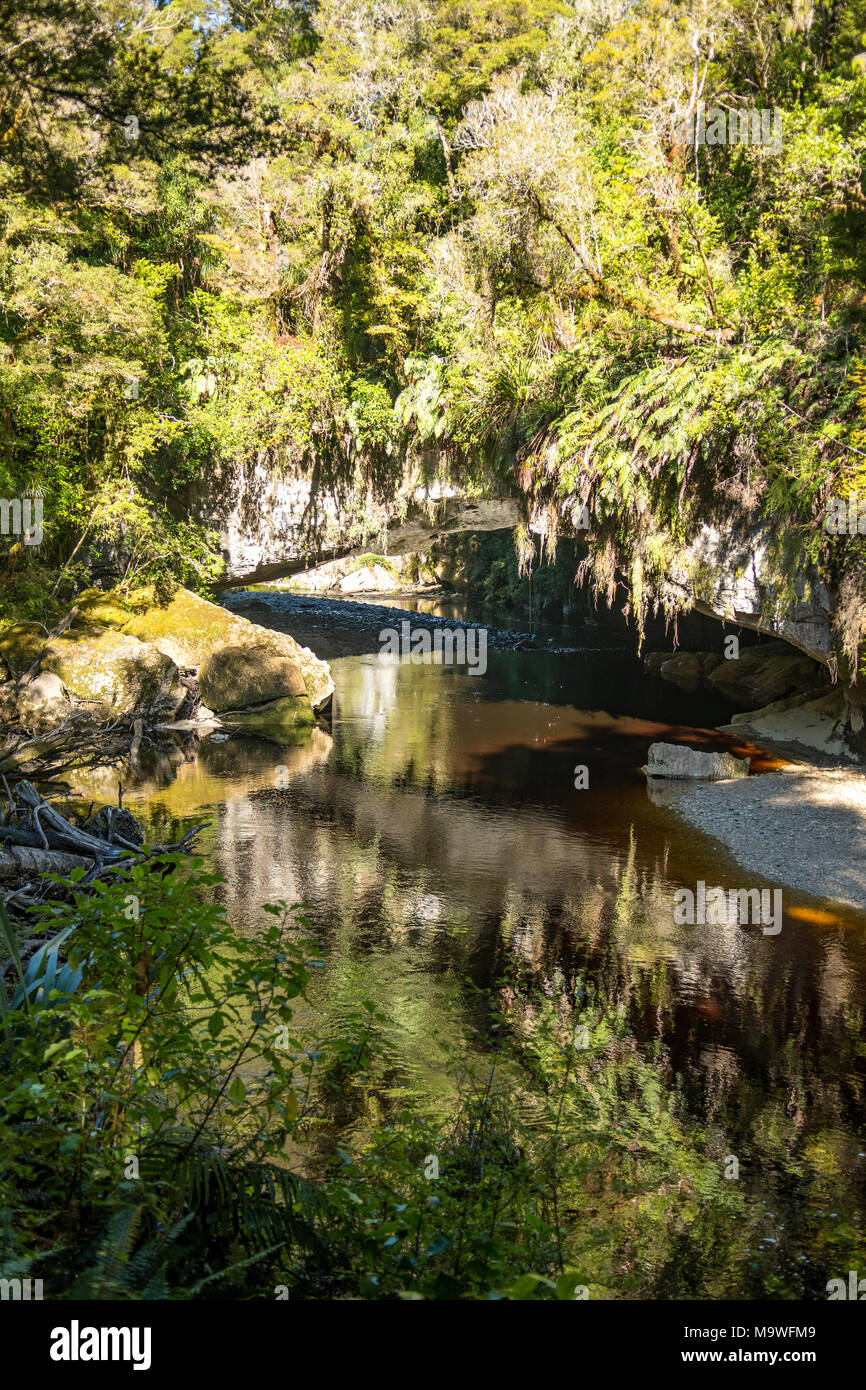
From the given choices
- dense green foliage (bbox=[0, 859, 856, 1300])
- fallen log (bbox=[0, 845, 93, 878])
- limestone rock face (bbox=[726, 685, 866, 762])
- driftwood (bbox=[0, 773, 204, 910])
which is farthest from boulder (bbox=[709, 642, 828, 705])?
fallen log (bbox=[0, 845, 93, 878])

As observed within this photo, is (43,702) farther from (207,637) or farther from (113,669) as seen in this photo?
(207,637)

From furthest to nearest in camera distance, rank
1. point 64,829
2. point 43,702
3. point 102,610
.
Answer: point 102,610
point 43,702
point 64,829

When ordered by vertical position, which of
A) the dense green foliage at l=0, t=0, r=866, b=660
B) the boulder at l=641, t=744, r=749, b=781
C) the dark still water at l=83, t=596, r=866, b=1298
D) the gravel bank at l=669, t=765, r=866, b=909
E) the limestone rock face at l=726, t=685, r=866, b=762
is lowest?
the dark still water at l=83, t=596, r=866, b=1298

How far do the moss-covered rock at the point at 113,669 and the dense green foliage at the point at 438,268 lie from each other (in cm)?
167

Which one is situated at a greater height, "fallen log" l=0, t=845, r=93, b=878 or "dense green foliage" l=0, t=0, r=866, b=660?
"dense green foliage" l=0, t=0, r=866, b=660

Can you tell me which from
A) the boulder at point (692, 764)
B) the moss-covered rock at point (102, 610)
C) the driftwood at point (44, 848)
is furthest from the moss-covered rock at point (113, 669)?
the driftwood at point (44, 848)

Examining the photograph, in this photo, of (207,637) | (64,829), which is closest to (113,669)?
(207,637)

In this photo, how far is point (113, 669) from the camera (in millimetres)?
20891

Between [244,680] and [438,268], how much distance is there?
1042 centimetres

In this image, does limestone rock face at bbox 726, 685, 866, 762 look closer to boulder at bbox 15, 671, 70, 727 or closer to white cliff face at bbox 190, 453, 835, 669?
white cliff face at bbox 190, 453, 835, 669

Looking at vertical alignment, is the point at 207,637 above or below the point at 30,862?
above

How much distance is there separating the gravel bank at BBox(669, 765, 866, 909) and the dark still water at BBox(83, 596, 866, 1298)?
458mm

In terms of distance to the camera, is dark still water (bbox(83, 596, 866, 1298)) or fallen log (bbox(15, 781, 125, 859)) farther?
fallen log (bbox(15, 781, 125, 859))

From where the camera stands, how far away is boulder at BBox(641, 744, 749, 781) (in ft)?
59.7
